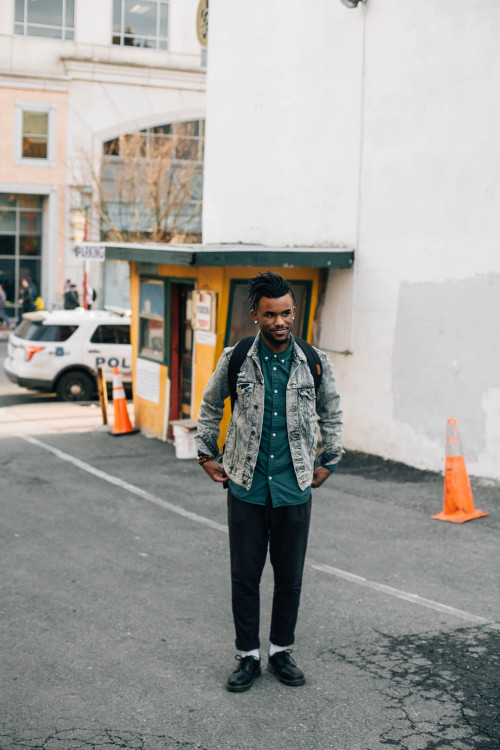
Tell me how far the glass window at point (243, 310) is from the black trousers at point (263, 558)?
258 inches

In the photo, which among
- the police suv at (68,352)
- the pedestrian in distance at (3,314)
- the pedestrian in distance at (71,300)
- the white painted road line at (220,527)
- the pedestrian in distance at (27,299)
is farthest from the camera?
the pedestrian in distance at (3,314)

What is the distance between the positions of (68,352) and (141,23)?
2164 cm

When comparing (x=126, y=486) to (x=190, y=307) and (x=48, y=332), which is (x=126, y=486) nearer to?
(x=190, y=307)

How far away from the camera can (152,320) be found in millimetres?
13125

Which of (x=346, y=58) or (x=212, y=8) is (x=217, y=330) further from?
(x=212, y=8)

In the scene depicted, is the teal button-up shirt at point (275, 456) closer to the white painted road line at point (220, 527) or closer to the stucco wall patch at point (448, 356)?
the white painted road line at point (220, 527)

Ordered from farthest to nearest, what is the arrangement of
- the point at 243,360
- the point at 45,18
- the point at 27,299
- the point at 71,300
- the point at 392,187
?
the point at 45,18, the point at 27,299, the point at 71,300, the point at 392,187, the point at 243,360

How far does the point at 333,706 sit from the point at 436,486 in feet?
18.3

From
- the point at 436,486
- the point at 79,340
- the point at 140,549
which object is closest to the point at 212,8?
the point at 79,340

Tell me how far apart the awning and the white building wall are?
37 centimetres

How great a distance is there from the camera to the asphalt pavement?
423cm

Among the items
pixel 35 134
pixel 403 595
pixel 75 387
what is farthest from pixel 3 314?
pixel 403 595

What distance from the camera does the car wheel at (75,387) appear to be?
55.1 ft

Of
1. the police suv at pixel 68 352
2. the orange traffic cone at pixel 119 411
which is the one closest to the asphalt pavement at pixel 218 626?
the orange traffic cone at pixel 119 411
